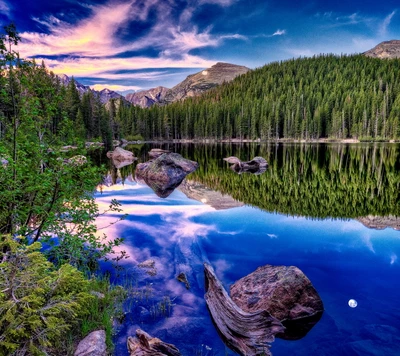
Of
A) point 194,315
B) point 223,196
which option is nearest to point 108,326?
point 194,315

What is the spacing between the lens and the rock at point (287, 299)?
6453 millimetres

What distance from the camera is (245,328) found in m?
5.75

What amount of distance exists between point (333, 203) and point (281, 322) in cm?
1346

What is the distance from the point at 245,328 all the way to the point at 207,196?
49.0 ft

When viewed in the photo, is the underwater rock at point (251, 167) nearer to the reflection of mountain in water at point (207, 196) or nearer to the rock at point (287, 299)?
the reflection of mountain in water at point (207, 196)

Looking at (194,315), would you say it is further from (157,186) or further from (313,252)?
(157,186)

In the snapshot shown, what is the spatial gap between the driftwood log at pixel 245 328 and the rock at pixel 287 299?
44 cm

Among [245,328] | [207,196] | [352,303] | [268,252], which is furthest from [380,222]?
[245,328]

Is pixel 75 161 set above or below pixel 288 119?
below

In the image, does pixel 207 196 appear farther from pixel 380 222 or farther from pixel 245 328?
pixel 245 328

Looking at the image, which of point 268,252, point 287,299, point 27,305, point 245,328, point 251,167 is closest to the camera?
point 27,305

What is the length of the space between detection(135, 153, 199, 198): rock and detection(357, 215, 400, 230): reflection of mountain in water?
618 inches

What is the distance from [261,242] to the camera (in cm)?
1155

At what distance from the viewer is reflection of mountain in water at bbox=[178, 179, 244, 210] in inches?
707
